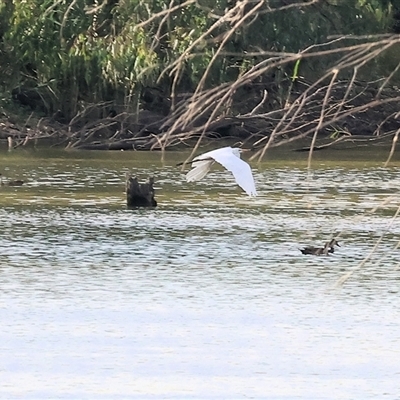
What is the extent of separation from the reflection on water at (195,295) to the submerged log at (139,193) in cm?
19

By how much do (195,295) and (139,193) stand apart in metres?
4.81

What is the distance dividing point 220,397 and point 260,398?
176 mm

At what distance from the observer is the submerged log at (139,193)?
1309 centimetres

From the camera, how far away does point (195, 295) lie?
8.55 meters

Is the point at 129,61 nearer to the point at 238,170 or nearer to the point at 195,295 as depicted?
the point at 195,295

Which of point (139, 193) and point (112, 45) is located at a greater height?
point (112, 45)

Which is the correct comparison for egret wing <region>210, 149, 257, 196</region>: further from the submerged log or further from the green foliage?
the green foliage

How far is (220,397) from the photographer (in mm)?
5844

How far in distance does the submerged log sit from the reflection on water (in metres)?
0.19

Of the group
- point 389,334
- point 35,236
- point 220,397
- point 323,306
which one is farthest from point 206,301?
point 35,236

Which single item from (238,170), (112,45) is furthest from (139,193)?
(112,45)

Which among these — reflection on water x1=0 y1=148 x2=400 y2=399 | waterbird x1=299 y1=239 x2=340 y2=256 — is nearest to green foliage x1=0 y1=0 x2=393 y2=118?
reflection on water x1=0 y1=148 x2=400 y2=399

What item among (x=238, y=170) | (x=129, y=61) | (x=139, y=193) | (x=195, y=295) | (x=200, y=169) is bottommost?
(x=195, y=295)

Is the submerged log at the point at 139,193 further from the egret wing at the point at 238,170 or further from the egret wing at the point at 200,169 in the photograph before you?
the egret wing at the point at 200,169
